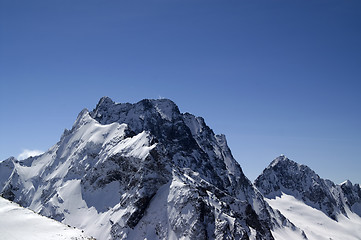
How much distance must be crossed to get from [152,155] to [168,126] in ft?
290

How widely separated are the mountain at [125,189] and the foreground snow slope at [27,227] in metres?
34.2

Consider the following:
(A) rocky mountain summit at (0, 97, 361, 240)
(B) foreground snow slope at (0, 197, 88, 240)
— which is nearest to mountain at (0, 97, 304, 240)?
(A) rocky mountain summit at (0, 97, 361, 240)

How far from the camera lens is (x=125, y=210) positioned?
9712 cm

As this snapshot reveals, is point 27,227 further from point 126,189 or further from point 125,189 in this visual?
point 125,189

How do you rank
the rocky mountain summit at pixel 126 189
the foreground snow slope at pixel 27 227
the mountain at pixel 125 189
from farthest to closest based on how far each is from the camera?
1. the rocky mountain summit at pixel 126 189
2. the mountain at pixel 125 189
3. the foreground snow slope at pixel 27 227

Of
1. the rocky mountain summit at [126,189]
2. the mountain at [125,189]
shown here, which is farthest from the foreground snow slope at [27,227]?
the rocky mountain summit at [126,189]

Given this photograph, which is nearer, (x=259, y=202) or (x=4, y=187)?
(x=4, y=187)

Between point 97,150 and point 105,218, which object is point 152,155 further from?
point 97,150

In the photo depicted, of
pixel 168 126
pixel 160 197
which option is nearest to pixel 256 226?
pixel 160 197

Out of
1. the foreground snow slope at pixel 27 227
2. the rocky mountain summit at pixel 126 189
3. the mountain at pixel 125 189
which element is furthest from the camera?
the rocky mountain summit at pixel 126 189

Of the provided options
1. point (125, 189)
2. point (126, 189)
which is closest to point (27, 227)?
point (126, 189)

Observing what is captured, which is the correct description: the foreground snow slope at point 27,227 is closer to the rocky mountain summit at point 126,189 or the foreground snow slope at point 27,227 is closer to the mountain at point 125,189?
the mountain at point 125,189

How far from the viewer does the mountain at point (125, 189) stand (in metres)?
89.0

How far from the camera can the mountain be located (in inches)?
3504
